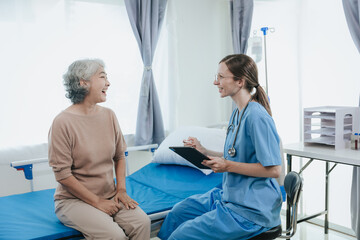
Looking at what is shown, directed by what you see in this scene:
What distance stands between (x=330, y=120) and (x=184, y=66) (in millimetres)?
1505

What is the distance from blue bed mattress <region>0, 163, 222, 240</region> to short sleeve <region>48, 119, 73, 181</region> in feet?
0.94

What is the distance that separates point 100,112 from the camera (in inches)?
73.7

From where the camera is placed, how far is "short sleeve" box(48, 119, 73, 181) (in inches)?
66.2

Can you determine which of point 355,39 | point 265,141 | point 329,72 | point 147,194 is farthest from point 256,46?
point 265,141

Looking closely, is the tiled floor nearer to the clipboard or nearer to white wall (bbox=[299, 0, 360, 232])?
white wall (bbox=[299, 0, 360, 232])

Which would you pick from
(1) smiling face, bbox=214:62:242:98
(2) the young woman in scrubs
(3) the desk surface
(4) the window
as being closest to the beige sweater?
(2) the young woman in scrubs

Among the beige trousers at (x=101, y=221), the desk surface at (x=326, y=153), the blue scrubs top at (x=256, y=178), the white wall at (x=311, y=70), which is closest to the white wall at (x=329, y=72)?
the white wall at (x=311, y=70)

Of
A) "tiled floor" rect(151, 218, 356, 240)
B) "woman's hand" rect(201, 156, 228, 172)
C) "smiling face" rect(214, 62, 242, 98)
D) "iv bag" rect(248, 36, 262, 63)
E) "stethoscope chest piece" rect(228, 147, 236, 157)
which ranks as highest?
"iv bag" rect(248, 36, 262, 63)

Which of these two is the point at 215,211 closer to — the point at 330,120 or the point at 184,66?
the point at 330,120

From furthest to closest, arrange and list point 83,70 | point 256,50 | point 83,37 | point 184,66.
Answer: point 184,66
point 256,50
point 83,37
point 83,70

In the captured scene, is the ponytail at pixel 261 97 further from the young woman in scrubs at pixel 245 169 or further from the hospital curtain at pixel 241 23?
the hospital curtain at pixel 241 23

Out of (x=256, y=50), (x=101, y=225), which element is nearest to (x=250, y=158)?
(x=101, y=225)

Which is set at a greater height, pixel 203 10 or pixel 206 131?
pixel 203 10

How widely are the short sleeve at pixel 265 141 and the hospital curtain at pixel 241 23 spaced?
194 centimetres
